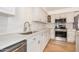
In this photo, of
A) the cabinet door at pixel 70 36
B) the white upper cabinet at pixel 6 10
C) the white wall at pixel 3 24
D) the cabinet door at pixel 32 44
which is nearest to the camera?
the white upper cabinet at pixel 6 10

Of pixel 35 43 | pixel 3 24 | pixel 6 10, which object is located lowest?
pixel 35 43

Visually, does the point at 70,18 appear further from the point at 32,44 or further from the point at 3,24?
the point at 3,24

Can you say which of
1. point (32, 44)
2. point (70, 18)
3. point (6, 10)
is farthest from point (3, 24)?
point (70, 18)

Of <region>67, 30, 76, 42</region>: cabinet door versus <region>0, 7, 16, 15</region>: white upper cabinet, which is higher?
<region>0, 7, 16, 15</region>: white upper cabinet

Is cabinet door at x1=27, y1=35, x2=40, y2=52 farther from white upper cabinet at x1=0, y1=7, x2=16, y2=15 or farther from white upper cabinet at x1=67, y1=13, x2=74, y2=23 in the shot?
white upper cabinet at x1=67, y1=13, x2=74, y2=23

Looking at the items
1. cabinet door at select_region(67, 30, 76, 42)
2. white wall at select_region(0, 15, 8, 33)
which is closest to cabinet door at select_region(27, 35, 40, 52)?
white wall at select_region(0, 15, 8, 33)

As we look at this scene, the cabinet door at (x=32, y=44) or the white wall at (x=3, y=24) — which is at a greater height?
the white wall at (x=3, y=24)

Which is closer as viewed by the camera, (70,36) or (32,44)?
(32,44)

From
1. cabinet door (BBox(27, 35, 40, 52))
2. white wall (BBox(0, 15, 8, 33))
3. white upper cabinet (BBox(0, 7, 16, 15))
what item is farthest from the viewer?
white wall (BBox(0, 15, 8, 33))

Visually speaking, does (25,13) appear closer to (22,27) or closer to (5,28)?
(22,27)

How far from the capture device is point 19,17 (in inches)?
78.8

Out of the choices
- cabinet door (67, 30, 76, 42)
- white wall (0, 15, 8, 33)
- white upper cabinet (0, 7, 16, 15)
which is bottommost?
cabinet door (67, 30, 76, 42)

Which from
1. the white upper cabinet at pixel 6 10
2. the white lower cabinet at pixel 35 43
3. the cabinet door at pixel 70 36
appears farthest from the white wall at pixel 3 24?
the cabinet door at pixel 70 36

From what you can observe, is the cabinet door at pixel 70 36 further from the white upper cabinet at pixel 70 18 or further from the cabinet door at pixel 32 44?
the cabinet door at pixel 32 44
